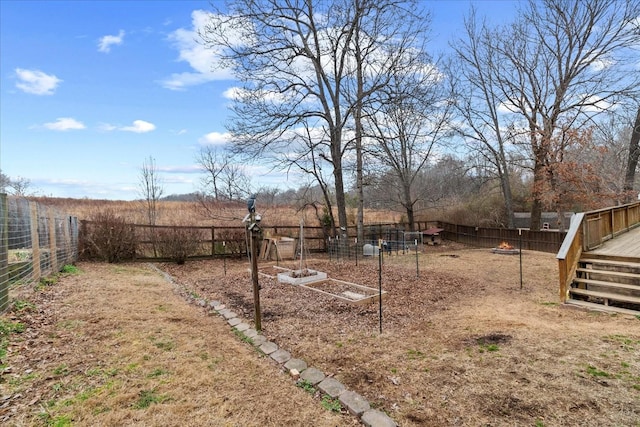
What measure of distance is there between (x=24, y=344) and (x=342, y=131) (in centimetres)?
1301

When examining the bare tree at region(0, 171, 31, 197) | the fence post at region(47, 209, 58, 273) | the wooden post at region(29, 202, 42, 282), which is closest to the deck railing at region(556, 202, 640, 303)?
the wooden post at region(29, 202, 42, 282)

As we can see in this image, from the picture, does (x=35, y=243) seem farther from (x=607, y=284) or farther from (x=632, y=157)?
(x=632, y=157)

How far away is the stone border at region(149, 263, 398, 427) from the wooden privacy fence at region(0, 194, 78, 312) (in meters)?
2.86

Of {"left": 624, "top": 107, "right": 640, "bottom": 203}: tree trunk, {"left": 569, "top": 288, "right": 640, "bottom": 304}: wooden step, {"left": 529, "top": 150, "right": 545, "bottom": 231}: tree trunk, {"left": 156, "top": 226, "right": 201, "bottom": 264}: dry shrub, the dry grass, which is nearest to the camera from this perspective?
{"left": 569, "top": 288, "right": 640, "bottom": 304}: wooden step

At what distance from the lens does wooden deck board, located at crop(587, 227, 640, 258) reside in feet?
20.6

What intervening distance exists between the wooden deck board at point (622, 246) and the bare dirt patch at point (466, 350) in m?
1.26

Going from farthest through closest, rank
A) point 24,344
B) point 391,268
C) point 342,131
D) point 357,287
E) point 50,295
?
point 342,131, point 391,268, point 357,287, point 50,295, point 24,344

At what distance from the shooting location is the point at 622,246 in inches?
274

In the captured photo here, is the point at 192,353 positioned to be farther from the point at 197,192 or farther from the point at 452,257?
the point at 197,192

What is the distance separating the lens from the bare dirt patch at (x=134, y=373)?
93.4 inches

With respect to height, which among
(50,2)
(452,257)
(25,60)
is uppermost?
(50,2)

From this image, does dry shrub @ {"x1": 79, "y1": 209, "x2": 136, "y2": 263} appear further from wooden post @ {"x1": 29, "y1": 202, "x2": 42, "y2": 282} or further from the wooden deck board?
the wooden deck board

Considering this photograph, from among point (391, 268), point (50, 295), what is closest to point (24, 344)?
point (50, 295)

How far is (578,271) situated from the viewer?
6305 millimetres
